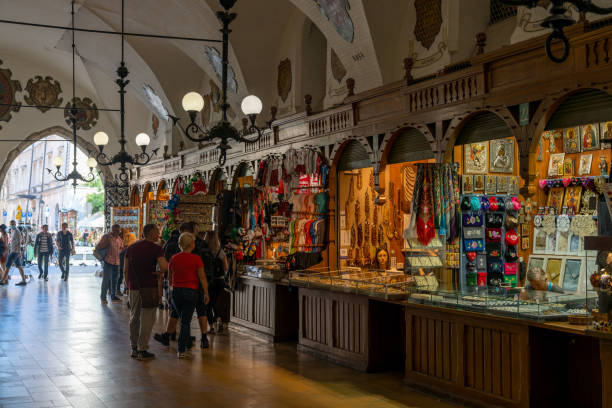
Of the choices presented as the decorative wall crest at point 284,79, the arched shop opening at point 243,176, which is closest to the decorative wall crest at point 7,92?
the arched shop opening at point 243,176

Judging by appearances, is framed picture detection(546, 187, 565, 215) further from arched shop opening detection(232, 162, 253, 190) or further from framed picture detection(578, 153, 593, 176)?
arched shop opening detection(232, 162, 253, 190)

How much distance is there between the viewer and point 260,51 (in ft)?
39.5

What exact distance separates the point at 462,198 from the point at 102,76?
14451 millimetres

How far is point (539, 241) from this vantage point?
23.9 ft

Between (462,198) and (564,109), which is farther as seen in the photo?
(462,198)

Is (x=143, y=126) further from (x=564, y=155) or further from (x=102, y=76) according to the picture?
(x=564, y=155)

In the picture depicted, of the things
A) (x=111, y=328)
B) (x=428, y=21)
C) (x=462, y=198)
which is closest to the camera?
(x=462, y=198)

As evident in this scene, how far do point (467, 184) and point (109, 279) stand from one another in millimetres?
7699

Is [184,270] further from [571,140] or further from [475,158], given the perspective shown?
[571,140]

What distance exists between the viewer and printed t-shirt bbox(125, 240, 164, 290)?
718 cm

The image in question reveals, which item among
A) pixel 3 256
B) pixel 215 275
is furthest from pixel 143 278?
pixel 3 256

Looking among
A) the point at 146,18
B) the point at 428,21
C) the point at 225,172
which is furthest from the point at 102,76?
the point at 428,21

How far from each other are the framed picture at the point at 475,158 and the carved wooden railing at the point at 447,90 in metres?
0.62

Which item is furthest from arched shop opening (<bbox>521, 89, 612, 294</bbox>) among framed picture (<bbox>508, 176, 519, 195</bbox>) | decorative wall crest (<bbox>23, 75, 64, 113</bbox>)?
decorative wall crest (<bbox>23, 75, 64, 113</bbox>)
